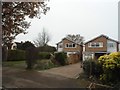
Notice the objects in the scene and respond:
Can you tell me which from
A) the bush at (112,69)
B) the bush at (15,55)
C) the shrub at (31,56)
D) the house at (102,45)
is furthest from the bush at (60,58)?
the bush at (112,69)

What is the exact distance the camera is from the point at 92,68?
18594 millimetres

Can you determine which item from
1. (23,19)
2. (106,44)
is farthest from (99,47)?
(23,19)

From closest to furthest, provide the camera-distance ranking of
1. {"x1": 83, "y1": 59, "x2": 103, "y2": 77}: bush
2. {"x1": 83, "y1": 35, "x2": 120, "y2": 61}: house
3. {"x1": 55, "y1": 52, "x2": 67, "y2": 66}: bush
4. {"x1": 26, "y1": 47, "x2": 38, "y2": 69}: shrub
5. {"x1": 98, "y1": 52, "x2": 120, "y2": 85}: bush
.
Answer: {"x1": 98, "y1": 52, "x2": 120, "y2": 85}: bush < {"x1": 83, "y1": 59, "x2": 103, "y2": 77}: bush < {"x1": 26, "y1": 47, "x2": 38, "y2": 69}: shrub < {"x1": 55, "y1": 52, "x2": 67, "y2": 66}: bush < {"x1": 83, "y1": 35, "x2": 120, "y2": 61}: house

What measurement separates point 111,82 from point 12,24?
5.79 meters

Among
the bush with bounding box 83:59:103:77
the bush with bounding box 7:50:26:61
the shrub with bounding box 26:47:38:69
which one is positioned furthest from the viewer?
the bush with bounding box 7:50:26:61

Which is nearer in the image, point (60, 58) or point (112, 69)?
point (112, 69)

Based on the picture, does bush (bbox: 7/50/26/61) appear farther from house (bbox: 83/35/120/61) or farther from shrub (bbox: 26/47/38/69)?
house (bbox: 83/35/120/61)

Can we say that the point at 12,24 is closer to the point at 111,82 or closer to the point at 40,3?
the point at 40,3

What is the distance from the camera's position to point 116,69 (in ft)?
44.1

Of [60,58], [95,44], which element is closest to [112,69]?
[60,58]

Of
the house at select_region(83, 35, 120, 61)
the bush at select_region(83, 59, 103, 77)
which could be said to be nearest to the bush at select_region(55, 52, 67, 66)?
the bush at select_region(83, 59, 103, 77)

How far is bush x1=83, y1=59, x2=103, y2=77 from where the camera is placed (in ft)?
59.5

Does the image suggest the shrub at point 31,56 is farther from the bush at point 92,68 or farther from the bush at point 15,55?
the bush at point 15,55

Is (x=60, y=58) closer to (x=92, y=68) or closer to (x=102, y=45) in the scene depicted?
(x=92, y=68)
